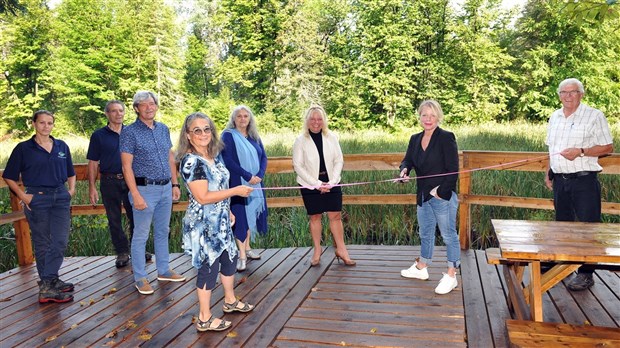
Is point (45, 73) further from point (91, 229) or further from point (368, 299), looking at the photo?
point (368, 299)

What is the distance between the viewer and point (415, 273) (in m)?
3.67

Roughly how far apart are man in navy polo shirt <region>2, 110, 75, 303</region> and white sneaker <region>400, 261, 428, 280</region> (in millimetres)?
2623

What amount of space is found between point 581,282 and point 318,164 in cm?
223

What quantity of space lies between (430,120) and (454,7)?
26097 mm

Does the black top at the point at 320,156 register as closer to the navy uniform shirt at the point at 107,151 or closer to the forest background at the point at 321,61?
the navy uniform shirt at the point at 107,151

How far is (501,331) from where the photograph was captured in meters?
2.74

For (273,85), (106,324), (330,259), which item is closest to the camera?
(106,324)

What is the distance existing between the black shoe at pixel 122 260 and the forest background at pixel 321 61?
51.2 feet

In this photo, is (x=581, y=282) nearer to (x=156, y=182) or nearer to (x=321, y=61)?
(x=156, y=182)

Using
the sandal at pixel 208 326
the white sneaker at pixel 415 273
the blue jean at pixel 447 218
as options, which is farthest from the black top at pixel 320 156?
the sandal at pixel 208 326

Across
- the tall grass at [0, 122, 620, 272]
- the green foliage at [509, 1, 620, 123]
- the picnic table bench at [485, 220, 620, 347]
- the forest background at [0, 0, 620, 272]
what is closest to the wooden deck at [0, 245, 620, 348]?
the picnic table bench at [485, 220, 620, 347]

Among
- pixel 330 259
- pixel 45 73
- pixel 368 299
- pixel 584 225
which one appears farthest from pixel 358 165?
pixel 45 73

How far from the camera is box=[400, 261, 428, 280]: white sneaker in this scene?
11.9ft

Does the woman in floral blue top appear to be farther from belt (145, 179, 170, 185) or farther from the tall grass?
the tall grass
